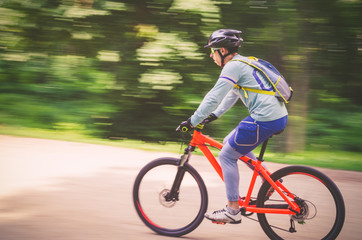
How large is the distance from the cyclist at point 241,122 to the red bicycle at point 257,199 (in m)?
A: 0.15

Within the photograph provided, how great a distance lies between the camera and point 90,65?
30.0ft

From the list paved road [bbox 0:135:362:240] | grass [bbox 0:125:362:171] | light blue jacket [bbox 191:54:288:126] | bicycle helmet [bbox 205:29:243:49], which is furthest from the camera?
grass [bbox 0:125:362:171]

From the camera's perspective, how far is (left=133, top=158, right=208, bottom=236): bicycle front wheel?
12.0 ft

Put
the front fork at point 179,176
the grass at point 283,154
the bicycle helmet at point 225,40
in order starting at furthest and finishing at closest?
1. the grass at point 283,154
2. the front fork at point 179,176
3. the bicycle helmet at point 225,40

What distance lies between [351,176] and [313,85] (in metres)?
2.99

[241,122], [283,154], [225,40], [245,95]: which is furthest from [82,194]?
[283,154]

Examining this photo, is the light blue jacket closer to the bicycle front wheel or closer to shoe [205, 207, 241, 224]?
the bicycle front wheel

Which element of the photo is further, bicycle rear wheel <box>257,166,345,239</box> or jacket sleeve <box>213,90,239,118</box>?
jacket sleeve <box>213,90,239,118</box>

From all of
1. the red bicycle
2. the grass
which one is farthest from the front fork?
the grass

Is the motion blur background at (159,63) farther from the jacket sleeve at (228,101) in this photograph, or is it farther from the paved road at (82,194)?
the jacket sleeve at (228,101)

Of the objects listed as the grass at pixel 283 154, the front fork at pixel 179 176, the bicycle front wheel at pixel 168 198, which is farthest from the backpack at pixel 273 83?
the grass at pixel 283 154

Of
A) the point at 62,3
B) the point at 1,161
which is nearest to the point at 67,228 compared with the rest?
the point at 1,161

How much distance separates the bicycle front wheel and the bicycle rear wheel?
0.60 meters

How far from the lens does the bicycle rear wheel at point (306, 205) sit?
10.9 feet
